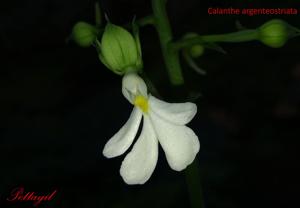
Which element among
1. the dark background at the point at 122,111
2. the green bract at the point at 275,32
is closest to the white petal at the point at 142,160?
the green bract at the point at 275,32

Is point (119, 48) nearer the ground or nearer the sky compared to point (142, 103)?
nearer the sky

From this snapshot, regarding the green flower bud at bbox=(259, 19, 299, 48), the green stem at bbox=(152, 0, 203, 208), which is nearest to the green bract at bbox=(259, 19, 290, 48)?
the green flower bud at bbox=(259, 19, 299, 48)

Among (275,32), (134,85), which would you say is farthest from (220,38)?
(134,85)

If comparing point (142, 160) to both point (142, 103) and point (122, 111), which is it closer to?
point (142, 103)

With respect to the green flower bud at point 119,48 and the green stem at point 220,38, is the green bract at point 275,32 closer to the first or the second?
the green stem at point 220,38

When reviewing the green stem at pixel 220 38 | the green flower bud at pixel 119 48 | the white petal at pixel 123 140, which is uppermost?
the green flower bud at pixel 119 48

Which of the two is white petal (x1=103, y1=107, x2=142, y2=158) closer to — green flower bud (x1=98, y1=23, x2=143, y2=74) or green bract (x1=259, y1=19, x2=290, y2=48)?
green flower bud (x1=98, y1=23, x2=143, y2=74)
